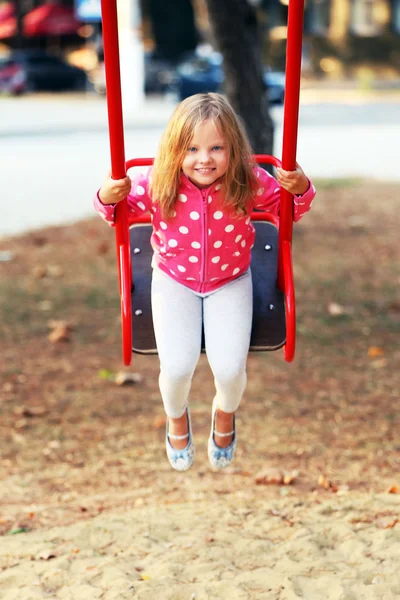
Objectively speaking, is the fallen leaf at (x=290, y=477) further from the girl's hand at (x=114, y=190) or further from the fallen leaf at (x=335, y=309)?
the fallen leaf at (x=335, y=309)

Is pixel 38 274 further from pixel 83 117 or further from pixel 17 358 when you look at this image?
pixel 83 117

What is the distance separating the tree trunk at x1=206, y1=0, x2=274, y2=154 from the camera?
7469mm

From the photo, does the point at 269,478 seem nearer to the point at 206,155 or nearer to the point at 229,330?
the point at 229,330

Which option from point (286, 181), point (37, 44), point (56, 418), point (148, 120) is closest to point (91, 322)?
point (56, 418)

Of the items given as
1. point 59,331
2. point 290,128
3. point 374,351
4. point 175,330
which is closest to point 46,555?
point 175,330

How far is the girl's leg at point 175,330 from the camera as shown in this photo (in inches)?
118

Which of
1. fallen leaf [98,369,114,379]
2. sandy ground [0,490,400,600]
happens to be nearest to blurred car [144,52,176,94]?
fallen leaf [98,369,114,379]

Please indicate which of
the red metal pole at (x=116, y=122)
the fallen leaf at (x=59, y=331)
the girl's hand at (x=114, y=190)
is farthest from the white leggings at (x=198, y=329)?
the fallen leaf at (x=59, y=331)

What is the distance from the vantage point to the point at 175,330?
300cm

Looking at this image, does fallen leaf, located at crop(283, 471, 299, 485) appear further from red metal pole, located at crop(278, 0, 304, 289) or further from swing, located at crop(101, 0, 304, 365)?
red metal pole, located at crop(278, 0, 304, 289)

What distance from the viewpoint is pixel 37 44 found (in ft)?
120

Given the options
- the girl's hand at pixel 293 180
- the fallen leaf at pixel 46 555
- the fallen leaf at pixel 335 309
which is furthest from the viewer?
the fallen leaf at pixel 335 309

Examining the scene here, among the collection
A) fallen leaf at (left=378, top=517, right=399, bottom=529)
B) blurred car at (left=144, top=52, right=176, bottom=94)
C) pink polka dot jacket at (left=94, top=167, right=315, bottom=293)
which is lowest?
blurred car at (left=144, top=52, right=176, bottom=94)

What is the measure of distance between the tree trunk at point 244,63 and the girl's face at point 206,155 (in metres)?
4.81
